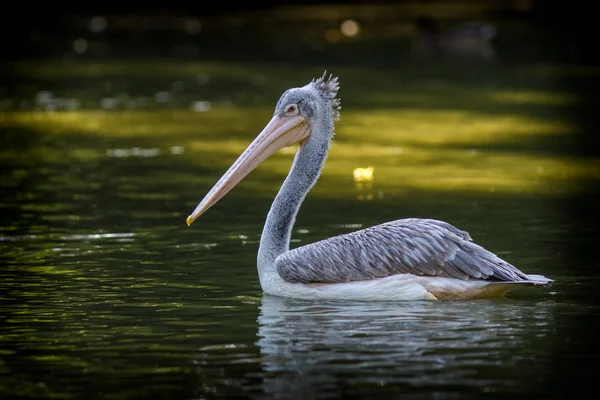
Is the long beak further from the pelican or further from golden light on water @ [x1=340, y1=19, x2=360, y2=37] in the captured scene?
golden light on water @ [x1=340, y1=19, x2=360, y2=37]

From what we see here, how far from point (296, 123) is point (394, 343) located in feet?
7.44

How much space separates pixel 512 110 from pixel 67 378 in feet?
48.5

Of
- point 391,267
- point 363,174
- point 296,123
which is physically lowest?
point 391,267

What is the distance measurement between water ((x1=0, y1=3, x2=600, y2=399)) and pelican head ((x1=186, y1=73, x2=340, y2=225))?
85 cm

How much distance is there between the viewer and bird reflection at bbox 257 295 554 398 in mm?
7055

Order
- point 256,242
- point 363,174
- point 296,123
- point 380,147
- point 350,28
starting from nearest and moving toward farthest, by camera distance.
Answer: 1. point 296,123
2. point 256,242
3. point 363,174
4. point 380,147
5. point 350,28

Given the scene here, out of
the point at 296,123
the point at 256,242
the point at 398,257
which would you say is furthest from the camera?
the point at 256,242

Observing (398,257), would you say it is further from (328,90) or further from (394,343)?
(328,90)

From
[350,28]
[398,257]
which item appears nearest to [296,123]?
[398,257]

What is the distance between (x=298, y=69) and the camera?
2769cm

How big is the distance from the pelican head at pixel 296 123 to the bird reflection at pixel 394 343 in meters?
1.00

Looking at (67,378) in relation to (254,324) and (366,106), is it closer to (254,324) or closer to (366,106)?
(254,324)

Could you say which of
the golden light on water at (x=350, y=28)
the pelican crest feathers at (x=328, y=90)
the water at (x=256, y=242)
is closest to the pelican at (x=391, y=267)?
the water at (x=256, y=242)

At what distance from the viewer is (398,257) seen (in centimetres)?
889
